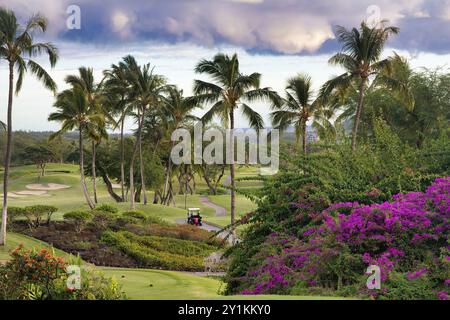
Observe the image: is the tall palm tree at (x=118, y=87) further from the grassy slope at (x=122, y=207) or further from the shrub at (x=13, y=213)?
the shrub at (x=13, y=213)

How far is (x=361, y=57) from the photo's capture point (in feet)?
119

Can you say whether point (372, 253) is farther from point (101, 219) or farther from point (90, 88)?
point (90, 88)

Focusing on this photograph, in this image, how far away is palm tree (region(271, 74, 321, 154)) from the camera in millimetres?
45375

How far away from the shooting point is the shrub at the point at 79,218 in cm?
3406

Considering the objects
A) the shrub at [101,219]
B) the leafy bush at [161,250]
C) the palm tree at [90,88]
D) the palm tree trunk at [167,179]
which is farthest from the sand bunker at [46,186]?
the leafy bush at [161,250]

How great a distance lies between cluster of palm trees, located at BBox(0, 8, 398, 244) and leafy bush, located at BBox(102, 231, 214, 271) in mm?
3232

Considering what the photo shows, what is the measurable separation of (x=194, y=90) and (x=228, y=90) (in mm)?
2168

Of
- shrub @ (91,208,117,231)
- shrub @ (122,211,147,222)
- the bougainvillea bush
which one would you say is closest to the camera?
the bougainvillea bush

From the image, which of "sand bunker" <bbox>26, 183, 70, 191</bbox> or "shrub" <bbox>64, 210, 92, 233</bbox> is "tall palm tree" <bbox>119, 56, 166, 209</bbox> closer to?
"shrub" <bbox>64, 210, 92, 233</bbox>

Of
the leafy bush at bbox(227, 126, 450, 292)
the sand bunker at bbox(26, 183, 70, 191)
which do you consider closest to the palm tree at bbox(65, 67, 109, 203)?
the sand bunker at bbox(26, 183, 70, 191)
